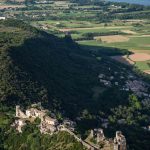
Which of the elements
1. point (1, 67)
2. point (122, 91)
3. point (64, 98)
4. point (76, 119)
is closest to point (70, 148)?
point (76, 119)

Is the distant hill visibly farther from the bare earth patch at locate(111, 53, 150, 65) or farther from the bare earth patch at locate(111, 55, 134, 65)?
the bare earth patch at locate(111, 53, 150, 65)

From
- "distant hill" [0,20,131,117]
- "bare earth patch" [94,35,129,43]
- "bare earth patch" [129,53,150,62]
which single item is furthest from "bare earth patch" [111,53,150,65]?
"bare earth patch" [94,35,129,43]

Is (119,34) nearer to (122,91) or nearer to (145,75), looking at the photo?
(145,75)

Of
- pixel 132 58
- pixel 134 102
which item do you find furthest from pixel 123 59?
pixel 134 102

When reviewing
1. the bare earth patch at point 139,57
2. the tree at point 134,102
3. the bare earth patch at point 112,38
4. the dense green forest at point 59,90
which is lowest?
the bare earth patch at point 112,38

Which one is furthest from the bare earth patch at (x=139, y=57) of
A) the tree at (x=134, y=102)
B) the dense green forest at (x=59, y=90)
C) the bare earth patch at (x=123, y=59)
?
the tree at (x=134, y=102)

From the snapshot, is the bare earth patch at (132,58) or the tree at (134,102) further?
the bare earth patch at (132,58)

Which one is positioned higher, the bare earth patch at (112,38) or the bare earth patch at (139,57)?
the bare earth patch at (139,57)

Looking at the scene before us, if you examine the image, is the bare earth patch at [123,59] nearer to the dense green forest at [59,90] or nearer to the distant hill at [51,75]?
the distant hill at [51,75]
